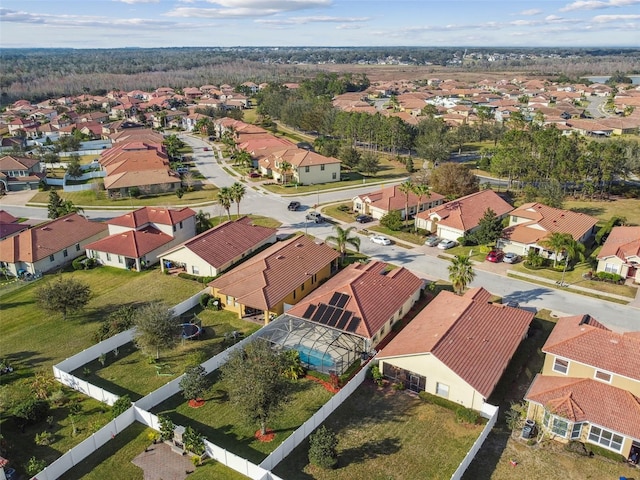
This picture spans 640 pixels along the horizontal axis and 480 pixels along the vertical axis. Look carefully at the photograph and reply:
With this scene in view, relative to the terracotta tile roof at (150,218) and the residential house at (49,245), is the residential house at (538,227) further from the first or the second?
the residential house at (49,245)

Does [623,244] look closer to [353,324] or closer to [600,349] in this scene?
[600,349]

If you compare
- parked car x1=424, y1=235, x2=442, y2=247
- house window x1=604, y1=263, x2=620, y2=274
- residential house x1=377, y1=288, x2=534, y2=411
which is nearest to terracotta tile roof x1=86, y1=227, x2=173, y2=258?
parked car x1=424, y1=235, x2=442, y2=247

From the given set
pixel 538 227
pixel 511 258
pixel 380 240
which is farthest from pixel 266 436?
pixel 538 227

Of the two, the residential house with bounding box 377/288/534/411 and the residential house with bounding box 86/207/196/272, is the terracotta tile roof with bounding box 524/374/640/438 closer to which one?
the residential house with bounding box 377/288/534/411

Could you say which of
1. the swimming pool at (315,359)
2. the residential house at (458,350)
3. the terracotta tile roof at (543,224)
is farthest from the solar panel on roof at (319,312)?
the terracotta tile roof at (543,224)

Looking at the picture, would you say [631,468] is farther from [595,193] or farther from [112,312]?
[595,193]

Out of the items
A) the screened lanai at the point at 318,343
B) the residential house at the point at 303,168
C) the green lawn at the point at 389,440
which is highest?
the residential house at the point at 303,168
